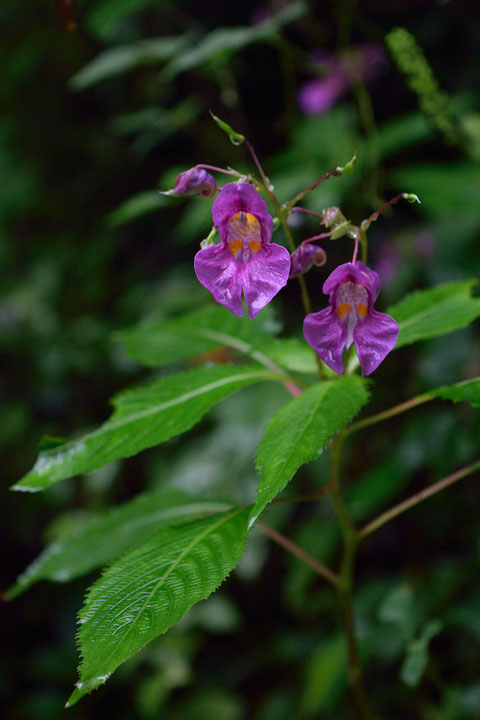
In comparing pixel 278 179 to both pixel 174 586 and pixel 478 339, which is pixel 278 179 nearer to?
pixel 478 339

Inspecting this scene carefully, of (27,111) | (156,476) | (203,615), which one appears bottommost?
(203,615)

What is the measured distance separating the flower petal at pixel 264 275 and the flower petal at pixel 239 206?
0.03 m

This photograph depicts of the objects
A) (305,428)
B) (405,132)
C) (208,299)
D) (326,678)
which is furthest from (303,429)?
(208,299)

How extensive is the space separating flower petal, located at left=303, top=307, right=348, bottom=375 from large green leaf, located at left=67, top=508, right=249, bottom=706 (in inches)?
11.4

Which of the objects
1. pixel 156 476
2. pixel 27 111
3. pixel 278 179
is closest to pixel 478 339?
pixel 278 179

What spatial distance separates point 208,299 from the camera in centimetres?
300

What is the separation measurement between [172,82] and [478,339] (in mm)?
2272

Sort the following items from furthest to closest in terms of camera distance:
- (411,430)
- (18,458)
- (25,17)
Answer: (25,17) → (18,458) → (411,430)

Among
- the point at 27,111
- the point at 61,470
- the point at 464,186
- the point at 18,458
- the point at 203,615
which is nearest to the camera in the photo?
the point at 61,470

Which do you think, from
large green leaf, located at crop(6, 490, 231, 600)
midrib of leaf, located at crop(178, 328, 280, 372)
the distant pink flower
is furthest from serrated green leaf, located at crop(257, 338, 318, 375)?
the distant pink flower

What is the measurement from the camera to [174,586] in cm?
90

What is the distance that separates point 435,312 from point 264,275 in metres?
0.47

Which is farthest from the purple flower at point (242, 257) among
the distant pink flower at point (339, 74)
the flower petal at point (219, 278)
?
the distant pink flower at point (339, 74)

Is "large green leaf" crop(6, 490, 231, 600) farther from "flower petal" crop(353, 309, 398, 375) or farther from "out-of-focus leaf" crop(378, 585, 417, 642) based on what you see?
"flower petal" crop(353, 309, 398, 375)
